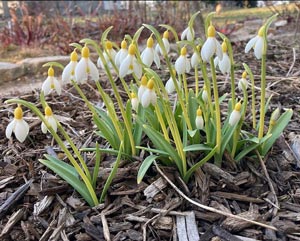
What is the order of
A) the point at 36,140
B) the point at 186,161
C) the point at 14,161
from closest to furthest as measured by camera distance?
the point at 186,161, the point at 14,161, the point at 36,140

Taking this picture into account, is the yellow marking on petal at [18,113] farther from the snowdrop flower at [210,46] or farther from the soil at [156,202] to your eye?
the snowdrop flower at [210,46]

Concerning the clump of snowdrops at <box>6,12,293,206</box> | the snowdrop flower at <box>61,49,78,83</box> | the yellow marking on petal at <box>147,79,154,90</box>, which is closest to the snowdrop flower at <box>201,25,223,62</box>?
the clump of snowdrops at <box>6,12,293,206</box>

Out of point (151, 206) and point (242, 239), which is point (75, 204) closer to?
point (151, 206)

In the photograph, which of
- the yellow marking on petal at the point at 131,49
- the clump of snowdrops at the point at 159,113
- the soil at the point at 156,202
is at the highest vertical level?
the yellow marking on petal at the point at 131,49

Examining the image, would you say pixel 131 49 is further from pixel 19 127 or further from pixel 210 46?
pixel 19 127

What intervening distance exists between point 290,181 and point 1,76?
295cm

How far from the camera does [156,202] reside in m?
1.64

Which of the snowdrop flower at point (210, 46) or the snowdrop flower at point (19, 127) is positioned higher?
the snowdrop flower at point (210, 46)

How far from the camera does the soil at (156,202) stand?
4.98ft

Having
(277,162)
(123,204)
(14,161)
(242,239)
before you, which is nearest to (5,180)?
(14,161)

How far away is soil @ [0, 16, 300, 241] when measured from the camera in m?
1.52

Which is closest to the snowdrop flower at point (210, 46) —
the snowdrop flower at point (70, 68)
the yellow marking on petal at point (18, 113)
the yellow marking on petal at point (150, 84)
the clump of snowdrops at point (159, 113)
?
the clump of snowdrops at point (159, 113)

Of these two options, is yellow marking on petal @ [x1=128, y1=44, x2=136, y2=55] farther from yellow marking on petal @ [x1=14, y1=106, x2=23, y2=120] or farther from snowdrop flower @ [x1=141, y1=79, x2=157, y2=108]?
yellow marking on petal @ [x1=14, y1=106, x2=23, y2=120]

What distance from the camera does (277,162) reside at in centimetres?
185
